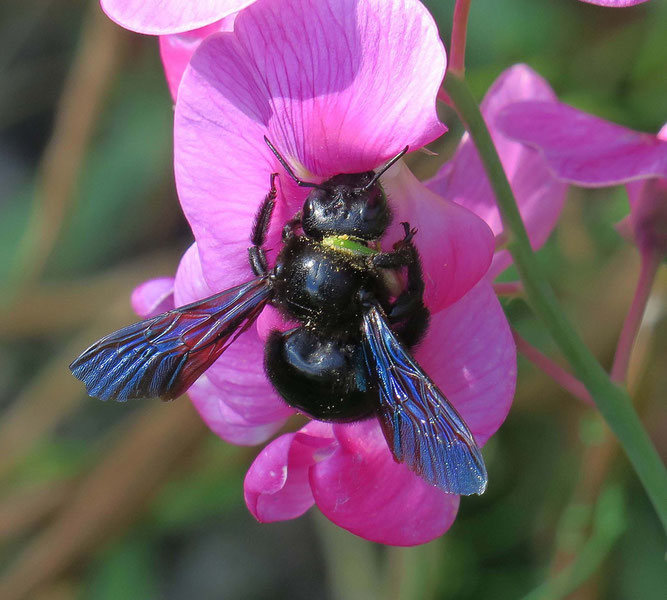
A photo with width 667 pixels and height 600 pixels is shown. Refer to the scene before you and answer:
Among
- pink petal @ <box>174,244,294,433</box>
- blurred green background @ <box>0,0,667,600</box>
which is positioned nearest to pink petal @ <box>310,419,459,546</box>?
pink petal @ <box>174,244,294,433</box>

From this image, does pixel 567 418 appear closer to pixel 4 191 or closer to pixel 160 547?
pixel 160 547

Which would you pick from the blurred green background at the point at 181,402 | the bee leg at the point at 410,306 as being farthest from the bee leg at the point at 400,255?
the blurred green background at the point at 181,402

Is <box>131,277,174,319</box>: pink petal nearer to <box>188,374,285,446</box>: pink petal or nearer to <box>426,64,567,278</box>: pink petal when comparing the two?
<box>188,374,285,446</box>: pink petal

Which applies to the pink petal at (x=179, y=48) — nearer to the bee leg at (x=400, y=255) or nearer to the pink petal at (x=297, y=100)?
the pink petal at (x=297, y=100)

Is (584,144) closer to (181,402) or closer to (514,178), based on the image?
(514,178)

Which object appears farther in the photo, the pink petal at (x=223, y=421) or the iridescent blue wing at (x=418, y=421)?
the pink petal at (x=223, y=421)

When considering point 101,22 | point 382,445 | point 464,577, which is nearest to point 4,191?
point 101,22
